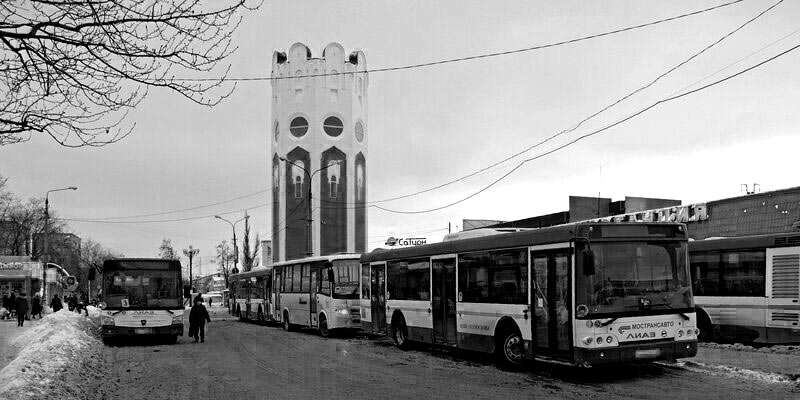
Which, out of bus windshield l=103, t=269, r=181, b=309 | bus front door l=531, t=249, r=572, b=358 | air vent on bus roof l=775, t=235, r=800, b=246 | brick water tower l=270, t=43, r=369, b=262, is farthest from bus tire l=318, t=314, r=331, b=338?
brick water tower l=270, t=43, r=369, b=262

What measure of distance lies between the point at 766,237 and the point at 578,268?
7.79 meters

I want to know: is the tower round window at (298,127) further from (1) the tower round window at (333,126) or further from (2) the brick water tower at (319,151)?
(1) the tower round window at (333,126)

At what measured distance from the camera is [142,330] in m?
23.7

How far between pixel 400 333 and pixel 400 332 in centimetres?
3

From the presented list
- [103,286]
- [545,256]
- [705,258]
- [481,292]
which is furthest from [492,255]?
[103,286]

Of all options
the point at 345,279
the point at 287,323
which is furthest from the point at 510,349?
the point at 287,323

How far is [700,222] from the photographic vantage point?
34062 mm

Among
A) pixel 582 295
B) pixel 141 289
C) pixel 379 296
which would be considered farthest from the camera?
pixel 141 289

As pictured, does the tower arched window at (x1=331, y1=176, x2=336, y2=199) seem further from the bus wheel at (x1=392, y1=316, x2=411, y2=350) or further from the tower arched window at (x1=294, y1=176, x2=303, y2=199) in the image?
the bus wheel at (x1=392, y1=316, x2=411, y2=350)

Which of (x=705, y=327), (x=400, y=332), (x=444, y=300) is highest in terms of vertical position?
(x=444, y=300)

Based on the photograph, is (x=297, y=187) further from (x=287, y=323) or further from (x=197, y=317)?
(x=197, y=317)

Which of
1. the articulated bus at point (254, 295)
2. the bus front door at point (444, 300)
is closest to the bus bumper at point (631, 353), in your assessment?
the bus front door at point (444, 300)

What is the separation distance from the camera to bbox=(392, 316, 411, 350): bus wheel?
20.8 meters

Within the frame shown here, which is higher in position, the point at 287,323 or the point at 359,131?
the point at 359,131
